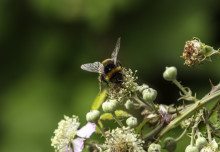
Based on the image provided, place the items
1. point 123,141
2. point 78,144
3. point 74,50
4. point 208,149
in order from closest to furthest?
1. point 208,149
2. point 123,141
3. point 78,144
4. point 74,50

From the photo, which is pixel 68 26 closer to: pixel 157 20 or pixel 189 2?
pixel 157 20

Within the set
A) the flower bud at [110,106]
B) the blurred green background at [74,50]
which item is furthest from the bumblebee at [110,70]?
the blurred green background at [74,50]

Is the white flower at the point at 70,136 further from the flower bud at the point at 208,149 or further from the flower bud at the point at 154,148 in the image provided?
the flower bud at the point at 208,149

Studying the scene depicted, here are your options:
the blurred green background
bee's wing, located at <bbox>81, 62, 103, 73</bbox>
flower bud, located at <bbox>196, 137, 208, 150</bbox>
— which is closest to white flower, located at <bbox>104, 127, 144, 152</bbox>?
flower bud, located at <bbox>196, 137, 208, 150</bbox>

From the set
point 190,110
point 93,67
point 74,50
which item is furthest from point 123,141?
point 74,50

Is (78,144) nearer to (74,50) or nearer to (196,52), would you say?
(196,52)

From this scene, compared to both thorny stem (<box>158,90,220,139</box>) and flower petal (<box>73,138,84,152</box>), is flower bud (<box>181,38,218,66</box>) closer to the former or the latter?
thorny stem (<box>158,90,220,139</box>)
